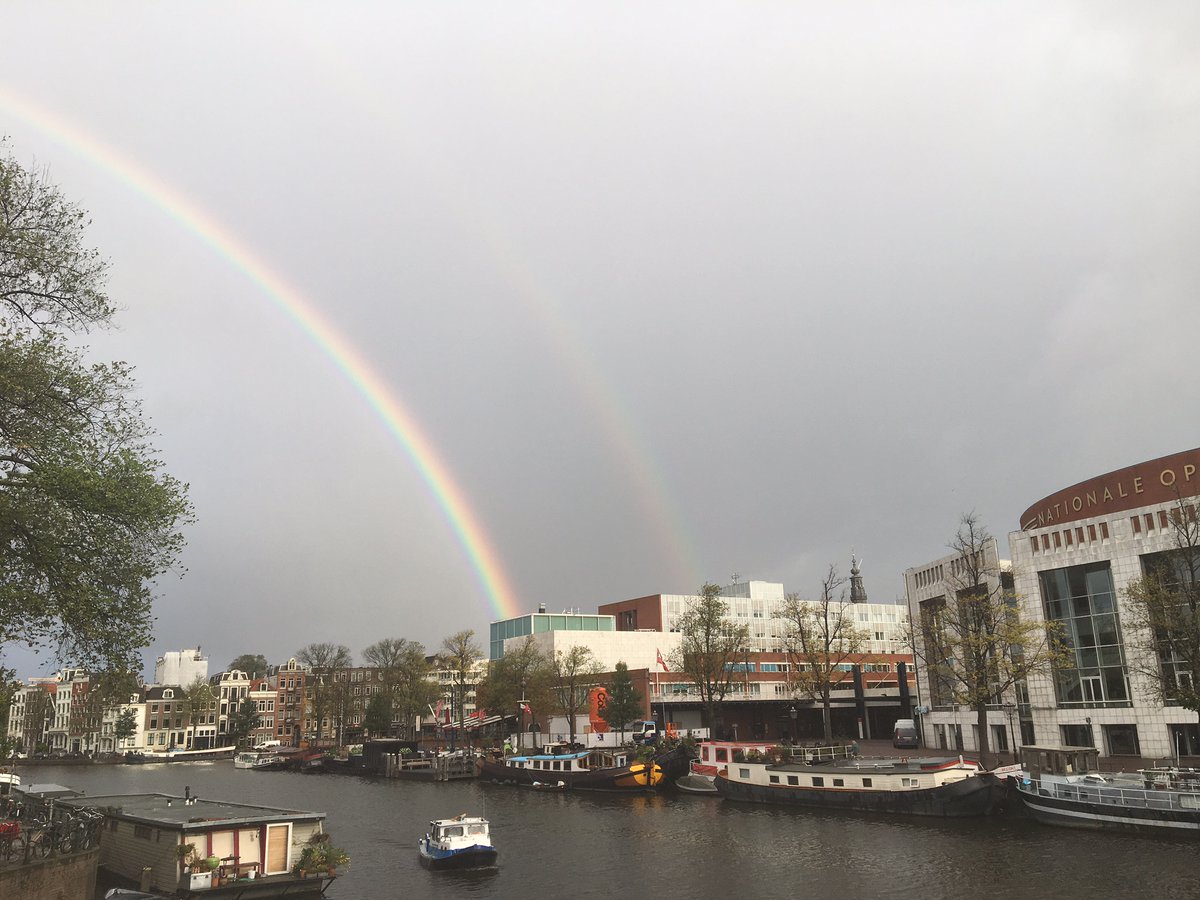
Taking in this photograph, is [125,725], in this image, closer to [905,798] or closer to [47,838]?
[905,798]

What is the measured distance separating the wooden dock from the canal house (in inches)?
2788

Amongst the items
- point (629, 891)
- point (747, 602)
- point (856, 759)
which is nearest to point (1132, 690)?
point (856, 759)

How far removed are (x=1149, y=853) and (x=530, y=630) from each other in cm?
11259

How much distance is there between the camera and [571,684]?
110125 millimetres

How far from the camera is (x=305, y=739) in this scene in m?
191

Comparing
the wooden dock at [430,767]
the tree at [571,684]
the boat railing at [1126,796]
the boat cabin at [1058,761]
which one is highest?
the tree at [571,684]

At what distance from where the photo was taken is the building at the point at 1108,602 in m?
62.2

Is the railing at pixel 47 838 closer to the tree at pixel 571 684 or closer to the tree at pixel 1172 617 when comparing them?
Answer: the tree at pixel 1172 617

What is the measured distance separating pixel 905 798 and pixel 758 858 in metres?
15.0

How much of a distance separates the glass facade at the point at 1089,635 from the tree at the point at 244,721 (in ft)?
549

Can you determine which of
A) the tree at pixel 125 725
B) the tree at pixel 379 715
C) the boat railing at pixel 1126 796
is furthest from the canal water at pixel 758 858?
the tree at pixel 125 725

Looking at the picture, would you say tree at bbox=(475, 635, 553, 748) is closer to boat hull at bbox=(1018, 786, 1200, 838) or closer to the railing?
boat hull at bbox=(1018, 786, 1200, 838)

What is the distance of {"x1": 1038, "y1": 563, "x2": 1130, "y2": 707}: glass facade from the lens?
2574 inches

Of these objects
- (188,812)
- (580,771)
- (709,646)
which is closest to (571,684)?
(580,771)
